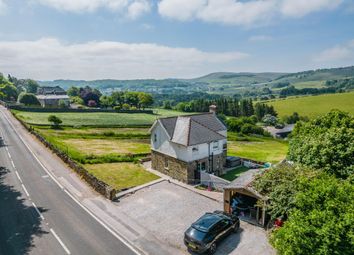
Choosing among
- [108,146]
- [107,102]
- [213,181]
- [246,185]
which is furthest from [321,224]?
[107,102]

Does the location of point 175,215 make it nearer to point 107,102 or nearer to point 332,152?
point 332,152

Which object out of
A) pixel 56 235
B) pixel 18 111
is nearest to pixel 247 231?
pixel 56 235

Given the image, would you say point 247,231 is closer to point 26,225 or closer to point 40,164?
point 26,225

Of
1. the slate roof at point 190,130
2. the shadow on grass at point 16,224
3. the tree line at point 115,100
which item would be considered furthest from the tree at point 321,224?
the tree line at point 115,100

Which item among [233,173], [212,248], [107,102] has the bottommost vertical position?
[233,173]

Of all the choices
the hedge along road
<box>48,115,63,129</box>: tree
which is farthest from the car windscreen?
<box>48,115,63,129</box>: tree

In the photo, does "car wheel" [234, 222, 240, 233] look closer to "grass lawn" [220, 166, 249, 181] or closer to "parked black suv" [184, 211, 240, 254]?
"parked black suv" [184, 211, 240, 254]
